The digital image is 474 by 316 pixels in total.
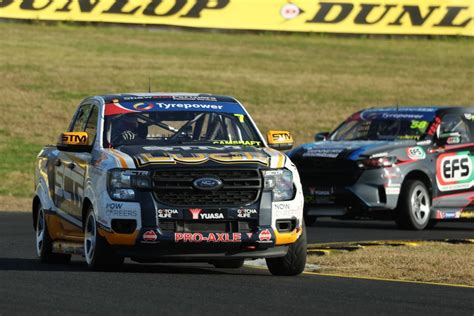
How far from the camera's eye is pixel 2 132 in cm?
3441

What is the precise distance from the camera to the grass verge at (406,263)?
12531mm

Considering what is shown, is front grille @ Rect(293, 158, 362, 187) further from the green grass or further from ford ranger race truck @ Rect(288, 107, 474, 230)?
the green grass

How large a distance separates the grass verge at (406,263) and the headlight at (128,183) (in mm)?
1983

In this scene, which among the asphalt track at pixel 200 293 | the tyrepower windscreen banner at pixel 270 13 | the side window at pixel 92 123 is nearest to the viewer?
the asphalt track at pixel 200 293

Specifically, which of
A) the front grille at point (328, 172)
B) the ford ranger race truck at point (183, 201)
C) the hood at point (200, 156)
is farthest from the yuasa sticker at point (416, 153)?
the hood at point (200, 156)

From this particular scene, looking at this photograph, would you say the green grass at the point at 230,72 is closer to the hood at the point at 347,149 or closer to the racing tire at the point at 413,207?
the hood at the point at 347,149

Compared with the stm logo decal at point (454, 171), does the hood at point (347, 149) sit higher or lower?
higher

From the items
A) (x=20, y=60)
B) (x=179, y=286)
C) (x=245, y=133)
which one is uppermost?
(x=20, y=60)

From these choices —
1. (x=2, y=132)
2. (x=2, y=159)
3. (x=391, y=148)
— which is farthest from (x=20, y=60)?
(x=391, y=148)

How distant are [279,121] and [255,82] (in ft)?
17.0

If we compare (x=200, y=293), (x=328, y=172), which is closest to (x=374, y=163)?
(x=328, y=172)

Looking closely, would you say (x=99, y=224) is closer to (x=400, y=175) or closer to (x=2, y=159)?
(x=400, y=175)

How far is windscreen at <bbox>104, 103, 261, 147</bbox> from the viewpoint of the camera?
43.2 feet

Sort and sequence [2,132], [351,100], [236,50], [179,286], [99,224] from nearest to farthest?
[179,286] < [99,224] < [2,132] < [351,100] < [236,50]
